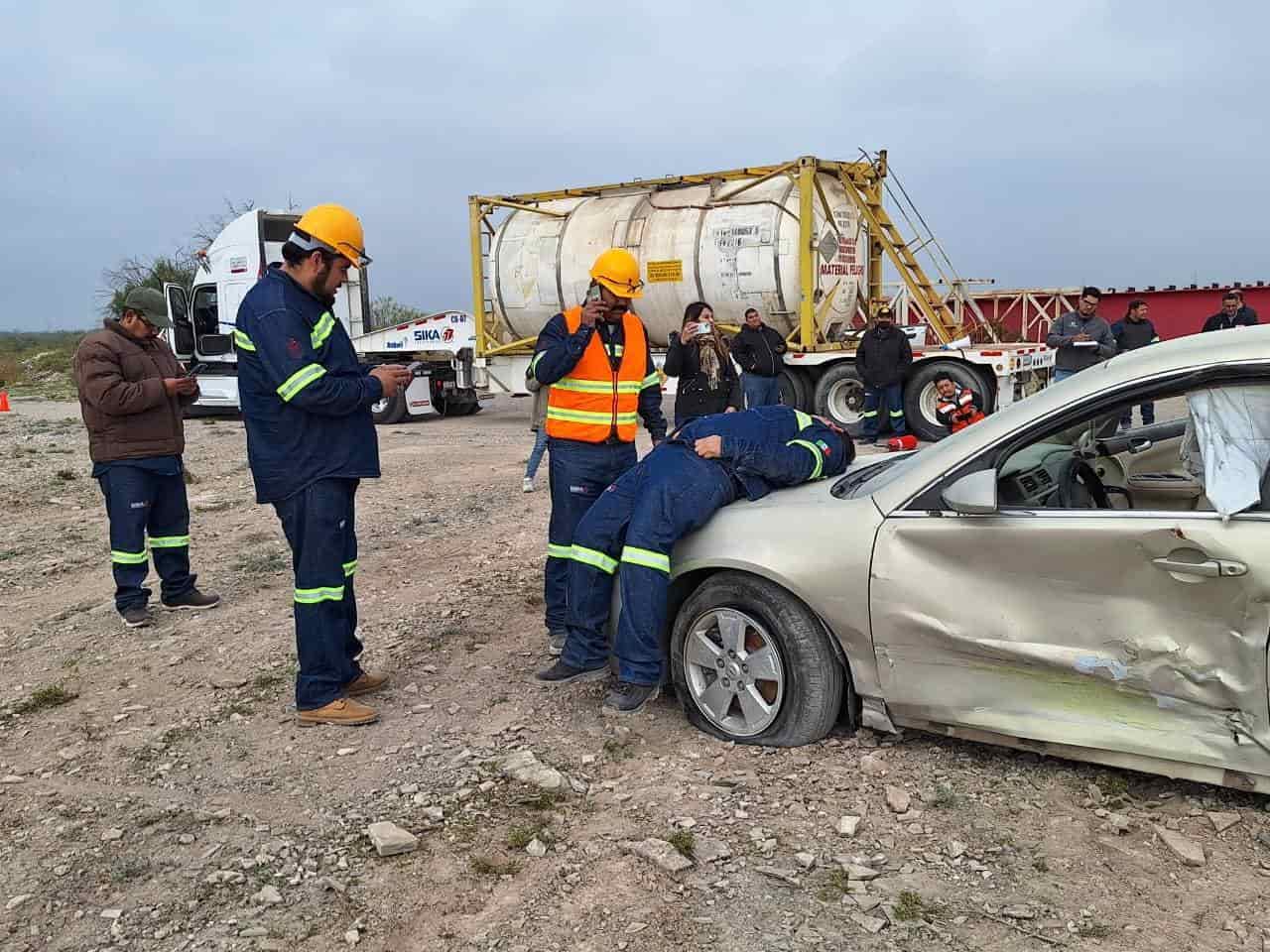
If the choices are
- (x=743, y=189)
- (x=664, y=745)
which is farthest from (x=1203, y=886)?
(x=743, y=189)

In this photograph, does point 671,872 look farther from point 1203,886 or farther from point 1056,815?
point 1203,886

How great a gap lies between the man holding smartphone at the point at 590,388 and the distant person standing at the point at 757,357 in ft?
20.0

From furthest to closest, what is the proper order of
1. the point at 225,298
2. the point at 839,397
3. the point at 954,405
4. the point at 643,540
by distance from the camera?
the point at 225,298 < the point at 839,397 < the point at 954,405 < the point at 643,540

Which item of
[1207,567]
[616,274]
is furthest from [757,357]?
[1207,567]

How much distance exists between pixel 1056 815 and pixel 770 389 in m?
8.23

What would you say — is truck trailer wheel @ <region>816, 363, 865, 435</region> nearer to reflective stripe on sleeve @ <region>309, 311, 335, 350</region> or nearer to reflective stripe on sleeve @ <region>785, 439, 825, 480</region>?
reflective stripe on sleeve @ <region>785, 439, 825, 480</region>

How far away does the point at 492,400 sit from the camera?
21.5 metres

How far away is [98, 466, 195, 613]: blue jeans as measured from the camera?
5.48 meters

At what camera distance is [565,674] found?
4.40m

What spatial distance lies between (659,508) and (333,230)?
1593 mm

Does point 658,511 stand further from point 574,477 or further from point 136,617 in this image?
point 136,617

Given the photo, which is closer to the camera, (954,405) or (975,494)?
(975,494)

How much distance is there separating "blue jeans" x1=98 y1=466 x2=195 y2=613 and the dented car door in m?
3.99

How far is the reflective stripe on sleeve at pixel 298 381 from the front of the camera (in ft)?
12.4
